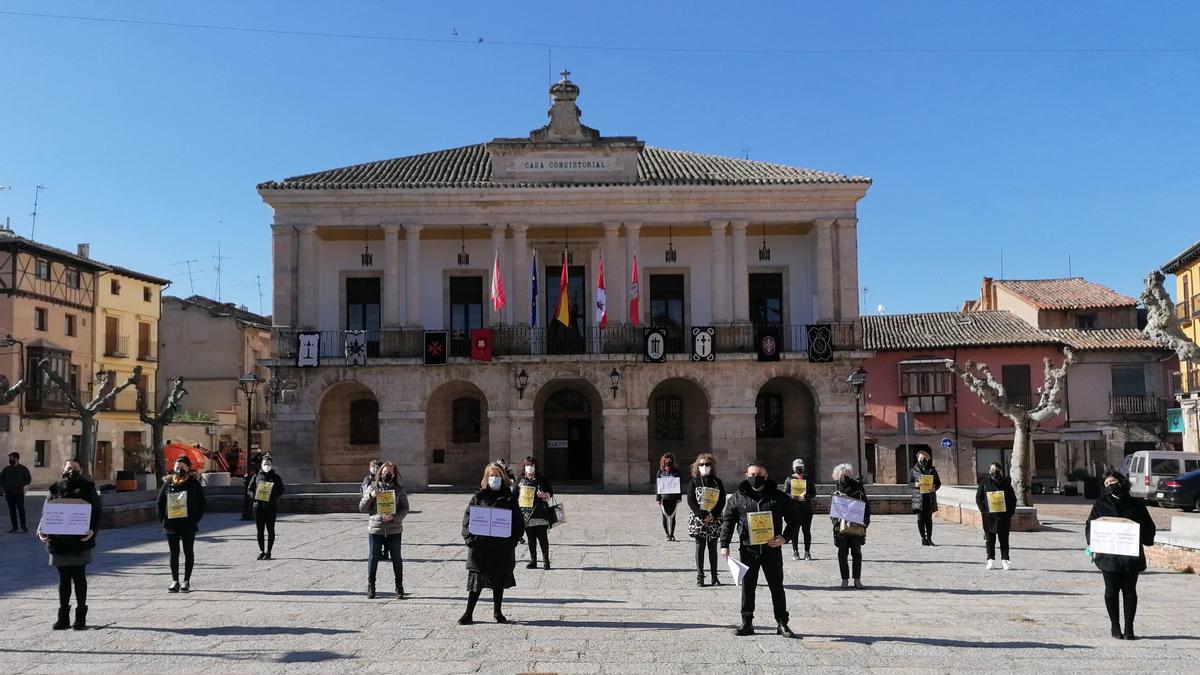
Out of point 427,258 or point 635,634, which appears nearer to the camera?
point 635,634

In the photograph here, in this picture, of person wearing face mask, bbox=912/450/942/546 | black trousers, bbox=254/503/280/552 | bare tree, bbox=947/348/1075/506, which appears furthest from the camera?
bare tree, bbox=947/348/1075/506

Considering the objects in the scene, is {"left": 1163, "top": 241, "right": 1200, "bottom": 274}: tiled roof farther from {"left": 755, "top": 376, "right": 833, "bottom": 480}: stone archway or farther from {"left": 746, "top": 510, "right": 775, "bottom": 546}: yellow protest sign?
{"left": 746, "top": 510, "right": 775, "bottom": 546}: yellow protest sign

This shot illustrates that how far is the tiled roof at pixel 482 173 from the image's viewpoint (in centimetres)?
3316

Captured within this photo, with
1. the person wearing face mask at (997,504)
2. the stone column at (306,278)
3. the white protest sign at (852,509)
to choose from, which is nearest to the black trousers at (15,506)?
the stone column at (306,278)

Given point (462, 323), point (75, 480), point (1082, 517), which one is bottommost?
point (1082, 517)

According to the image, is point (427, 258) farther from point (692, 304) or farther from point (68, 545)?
point (68, 545)

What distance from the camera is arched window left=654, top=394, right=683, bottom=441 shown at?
35.5 metres

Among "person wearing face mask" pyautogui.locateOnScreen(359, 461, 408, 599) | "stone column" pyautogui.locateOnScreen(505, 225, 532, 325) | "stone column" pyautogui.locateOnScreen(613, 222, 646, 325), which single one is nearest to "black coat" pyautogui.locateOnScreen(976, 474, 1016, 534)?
"person wearing face mask" pyautogui.locateOnScreen(359, 461, 408, 599)

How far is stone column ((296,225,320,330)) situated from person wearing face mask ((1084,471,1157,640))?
1047 inches

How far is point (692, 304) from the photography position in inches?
1367

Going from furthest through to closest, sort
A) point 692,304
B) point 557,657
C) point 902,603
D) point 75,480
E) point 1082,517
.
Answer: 1. point 692,304
2. point 1082,517
3. point 902,603
4. point 75,480
5. point 557,657

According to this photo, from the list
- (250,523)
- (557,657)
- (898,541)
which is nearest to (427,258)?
(250,523)

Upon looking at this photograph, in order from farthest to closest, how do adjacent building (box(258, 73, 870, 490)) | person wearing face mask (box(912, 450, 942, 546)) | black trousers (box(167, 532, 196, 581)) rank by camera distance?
adjacent building (box(258, 73, 870, 490)) < person wearing face mask (box(912, 450, 942, 546)) < black trousers (box(167, 532, 196, 581))

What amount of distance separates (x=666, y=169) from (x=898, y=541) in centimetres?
1939
